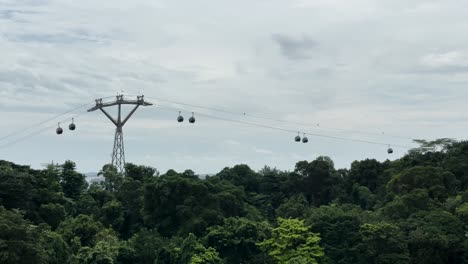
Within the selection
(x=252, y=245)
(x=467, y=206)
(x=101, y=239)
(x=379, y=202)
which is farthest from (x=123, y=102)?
(x=467, y=206)

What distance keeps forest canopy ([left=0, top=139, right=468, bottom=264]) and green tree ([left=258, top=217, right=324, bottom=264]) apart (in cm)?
6

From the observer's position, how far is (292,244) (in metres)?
34.6

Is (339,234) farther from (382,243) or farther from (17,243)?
(17,243)

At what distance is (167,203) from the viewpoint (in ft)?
137

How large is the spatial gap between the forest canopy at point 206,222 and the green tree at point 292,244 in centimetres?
6

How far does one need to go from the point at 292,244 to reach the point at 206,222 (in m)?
6.30

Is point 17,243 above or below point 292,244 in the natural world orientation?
above

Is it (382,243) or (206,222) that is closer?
(382,243)

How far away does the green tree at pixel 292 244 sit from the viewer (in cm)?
3400

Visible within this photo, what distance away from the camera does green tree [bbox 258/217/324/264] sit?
→ 34000mm

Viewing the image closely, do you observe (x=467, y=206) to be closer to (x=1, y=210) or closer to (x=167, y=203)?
(x=167, y=203)

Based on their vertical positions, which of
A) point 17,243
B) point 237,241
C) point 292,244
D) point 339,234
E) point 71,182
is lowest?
point 292,244

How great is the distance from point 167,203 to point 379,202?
17.5 metres

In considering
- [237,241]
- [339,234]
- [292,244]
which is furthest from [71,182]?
[339,234]
